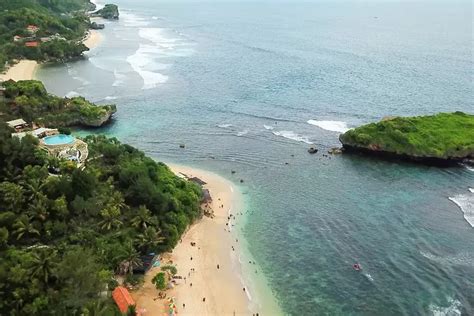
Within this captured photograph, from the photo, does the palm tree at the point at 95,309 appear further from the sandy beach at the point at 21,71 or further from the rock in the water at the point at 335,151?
the sandy beach at the point at 21,71

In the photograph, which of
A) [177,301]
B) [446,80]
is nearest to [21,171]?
[177,301]

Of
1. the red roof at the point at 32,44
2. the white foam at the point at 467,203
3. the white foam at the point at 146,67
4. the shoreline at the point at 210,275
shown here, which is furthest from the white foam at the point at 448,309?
the red roof at the point at 32,44

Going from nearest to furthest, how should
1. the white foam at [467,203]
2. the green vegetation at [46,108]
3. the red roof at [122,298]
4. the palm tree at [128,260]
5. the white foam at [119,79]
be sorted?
the red roof at [122,298]
the palm tree at [128,260]
the white foam at [467,203]
the green vegetation at [46,108]
the white foam at [119,79]

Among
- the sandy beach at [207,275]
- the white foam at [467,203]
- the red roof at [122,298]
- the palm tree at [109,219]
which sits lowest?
the sandy beach at [207,275]

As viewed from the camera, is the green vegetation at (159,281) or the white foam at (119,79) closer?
the green vegetation at (159,281)

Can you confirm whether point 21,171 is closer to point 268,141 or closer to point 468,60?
point 268,141

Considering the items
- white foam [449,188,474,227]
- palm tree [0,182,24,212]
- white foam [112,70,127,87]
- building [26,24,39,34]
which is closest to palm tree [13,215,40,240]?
Result: palm tree [0,182,24,212]
